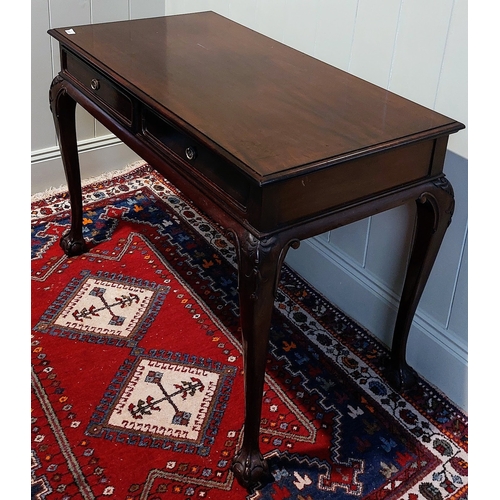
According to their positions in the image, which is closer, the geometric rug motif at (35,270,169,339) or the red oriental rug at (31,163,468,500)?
the red oriental rug at (31,163,468,500)

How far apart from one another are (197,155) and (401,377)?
A: 1000 millimetres

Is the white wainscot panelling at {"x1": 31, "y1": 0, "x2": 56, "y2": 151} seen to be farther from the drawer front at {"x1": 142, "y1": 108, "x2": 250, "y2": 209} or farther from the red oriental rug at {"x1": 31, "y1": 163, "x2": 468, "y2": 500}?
the drawer front at {"x1": 142, "y1": 108, "x2": 250, "y2": 209}

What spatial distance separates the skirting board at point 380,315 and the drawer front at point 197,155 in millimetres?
907

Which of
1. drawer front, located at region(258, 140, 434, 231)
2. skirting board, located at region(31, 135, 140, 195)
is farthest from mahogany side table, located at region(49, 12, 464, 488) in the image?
skirting board, located at region(31, 135, 140, 195)

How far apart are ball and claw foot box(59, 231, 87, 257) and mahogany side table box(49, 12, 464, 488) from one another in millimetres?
660

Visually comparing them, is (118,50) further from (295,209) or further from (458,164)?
(458,164)

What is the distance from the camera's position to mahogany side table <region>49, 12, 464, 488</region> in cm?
143

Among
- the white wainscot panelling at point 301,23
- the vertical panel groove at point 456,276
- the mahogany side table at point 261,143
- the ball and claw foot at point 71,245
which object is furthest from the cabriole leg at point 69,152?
the vertical panel groove at point 456,276

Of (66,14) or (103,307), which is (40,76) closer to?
(66,14)

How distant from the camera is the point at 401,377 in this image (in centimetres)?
204

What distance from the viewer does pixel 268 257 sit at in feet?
4.64

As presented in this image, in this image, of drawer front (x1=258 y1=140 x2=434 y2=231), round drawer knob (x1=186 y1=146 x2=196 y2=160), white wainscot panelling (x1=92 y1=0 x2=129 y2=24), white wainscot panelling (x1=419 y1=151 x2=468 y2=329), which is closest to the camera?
drawer front (x1=258 y1=140 x2=434 y2=231)
